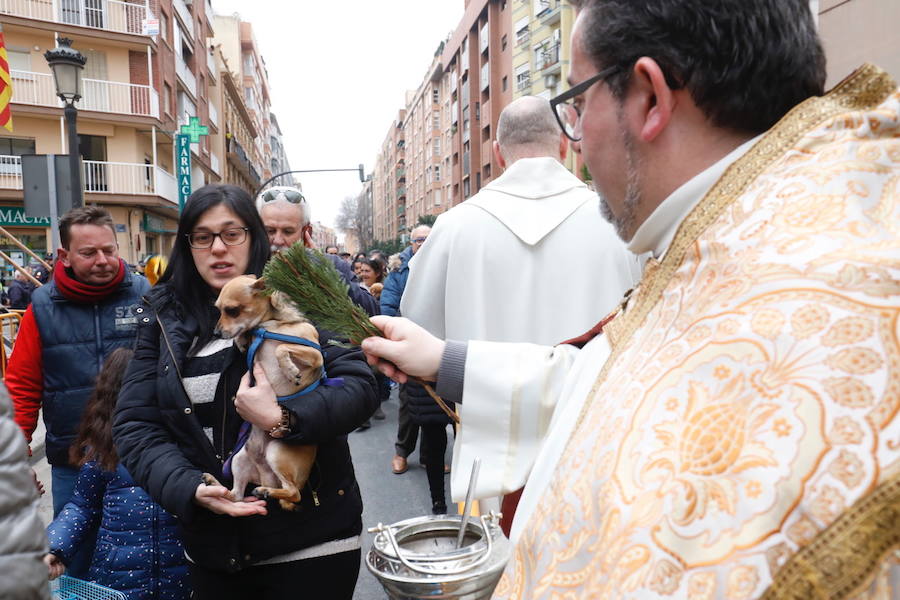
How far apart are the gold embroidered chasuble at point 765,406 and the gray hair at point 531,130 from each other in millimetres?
1932

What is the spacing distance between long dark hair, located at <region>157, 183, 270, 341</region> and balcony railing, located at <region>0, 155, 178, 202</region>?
75.5 feet

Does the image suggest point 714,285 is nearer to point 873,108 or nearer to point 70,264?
point 873,108

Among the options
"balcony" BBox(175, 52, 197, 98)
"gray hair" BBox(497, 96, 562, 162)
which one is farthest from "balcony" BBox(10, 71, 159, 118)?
"gray hair" BBox(497, 96, 562, 162)

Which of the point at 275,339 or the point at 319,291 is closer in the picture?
the point at 319,291

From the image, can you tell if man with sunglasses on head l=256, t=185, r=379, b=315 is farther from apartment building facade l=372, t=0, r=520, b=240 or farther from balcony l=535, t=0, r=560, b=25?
apartment building facade l=372, t=0, r=520, b=240

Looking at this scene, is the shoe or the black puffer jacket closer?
the black puffer jacket

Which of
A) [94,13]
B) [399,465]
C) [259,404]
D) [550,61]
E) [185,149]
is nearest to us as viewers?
[259,404]

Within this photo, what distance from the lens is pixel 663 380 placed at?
0.86 metres

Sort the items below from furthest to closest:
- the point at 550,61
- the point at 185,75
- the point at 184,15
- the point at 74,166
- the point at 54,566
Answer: the point at 550,61 < the point at 184,15 < the point at 185,75 < the point at 74,166 < the point at 54,566

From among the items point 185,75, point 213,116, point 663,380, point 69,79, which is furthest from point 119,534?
point 213,116

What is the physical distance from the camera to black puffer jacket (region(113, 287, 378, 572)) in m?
2.06

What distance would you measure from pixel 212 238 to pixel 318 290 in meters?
0.86

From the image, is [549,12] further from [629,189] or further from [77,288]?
[629,189]

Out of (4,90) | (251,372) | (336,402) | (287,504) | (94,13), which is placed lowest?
(287,504)
